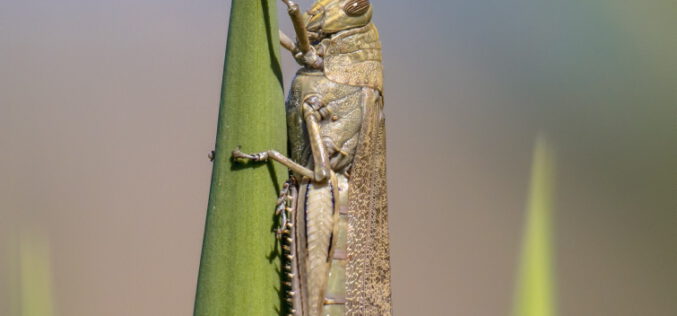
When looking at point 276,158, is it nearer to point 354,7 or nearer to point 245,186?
point 245,186

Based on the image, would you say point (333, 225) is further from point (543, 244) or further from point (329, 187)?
point (543, 244)

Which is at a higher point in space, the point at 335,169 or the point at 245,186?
the point at 335,169

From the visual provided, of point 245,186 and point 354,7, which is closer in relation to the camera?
point 245,186

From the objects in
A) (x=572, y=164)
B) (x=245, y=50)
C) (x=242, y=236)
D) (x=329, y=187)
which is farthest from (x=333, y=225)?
(x=572, y=164)

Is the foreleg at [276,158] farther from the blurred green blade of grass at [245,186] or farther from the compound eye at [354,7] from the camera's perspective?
the compound eye at [354,7]

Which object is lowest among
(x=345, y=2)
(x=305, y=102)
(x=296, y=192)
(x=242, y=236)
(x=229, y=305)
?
(x=229, y=305)

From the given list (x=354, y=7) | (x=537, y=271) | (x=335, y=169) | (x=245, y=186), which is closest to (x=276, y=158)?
(x=245, y=186)

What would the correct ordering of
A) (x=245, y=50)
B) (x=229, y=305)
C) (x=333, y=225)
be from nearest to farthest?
(x=229, y=305)
(x=245, y=50)
(x=333, y=225)
